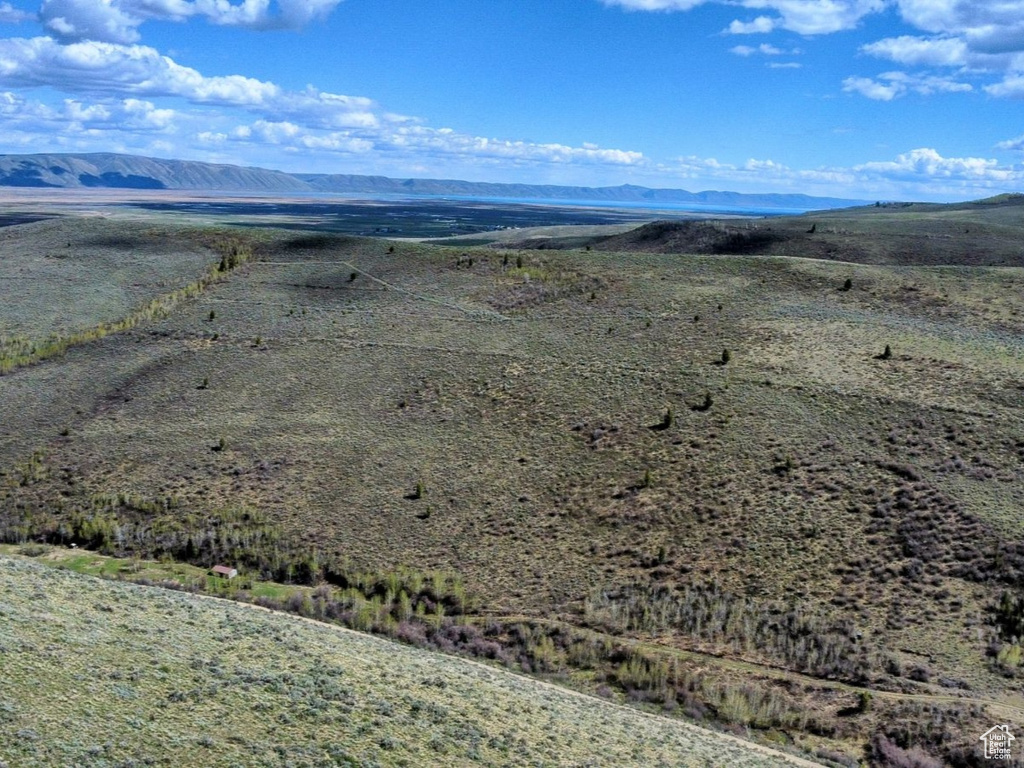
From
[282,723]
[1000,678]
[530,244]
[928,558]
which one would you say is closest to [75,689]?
[282,723]

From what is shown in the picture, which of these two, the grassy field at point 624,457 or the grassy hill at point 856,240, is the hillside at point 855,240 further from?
the grassy field at point 624,457

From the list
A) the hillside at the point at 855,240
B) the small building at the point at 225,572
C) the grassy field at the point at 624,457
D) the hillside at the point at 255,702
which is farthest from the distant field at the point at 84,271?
the hillside at the point at 855,240

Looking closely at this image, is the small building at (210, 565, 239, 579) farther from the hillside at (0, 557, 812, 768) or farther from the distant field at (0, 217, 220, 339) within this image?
the distant field at (0, 217, 220, 339)

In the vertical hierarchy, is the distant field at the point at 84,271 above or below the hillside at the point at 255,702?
above

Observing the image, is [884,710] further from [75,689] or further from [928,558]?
[75,689]

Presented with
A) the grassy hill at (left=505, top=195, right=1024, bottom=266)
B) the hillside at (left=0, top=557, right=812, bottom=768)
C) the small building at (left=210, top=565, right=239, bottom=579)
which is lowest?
the small building at (left=210, top=565, right=239, bottom=579)

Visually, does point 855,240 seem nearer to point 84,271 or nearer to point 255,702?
point 84,271

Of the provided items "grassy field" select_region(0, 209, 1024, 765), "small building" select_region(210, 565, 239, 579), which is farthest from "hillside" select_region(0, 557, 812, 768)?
"small building" select_region(210, 565, 239, 579)
